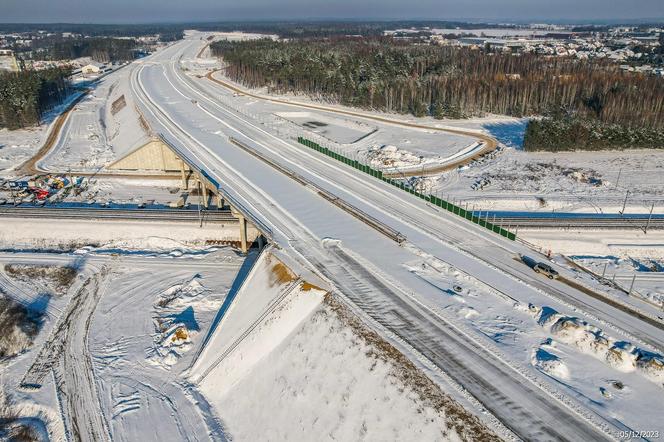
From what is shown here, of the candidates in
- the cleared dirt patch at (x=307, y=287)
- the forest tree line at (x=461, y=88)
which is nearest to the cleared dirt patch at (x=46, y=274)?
the cleared dirt patch at (x=307, y=287)

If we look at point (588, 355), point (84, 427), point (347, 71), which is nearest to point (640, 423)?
point (588, 355)

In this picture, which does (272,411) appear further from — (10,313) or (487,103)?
(487,103)

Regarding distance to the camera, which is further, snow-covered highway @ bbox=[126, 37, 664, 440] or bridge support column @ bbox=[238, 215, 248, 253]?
bridge support column @ bbox=[238, 215, 248, 253]

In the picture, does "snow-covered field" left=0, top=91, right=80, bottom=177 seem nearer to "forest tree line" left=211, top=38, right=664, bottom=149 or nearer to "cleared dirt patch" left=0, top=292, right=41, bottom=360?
"cleared dirt patch" left=0, top=292, right=41, bottom=360

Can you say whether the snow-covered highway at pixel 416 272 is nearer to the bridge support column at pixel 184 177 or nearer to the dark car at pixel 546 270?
the dark car at pixel 546 270

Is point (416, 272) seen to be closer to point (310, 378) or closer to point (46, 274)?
point (310, 378)
